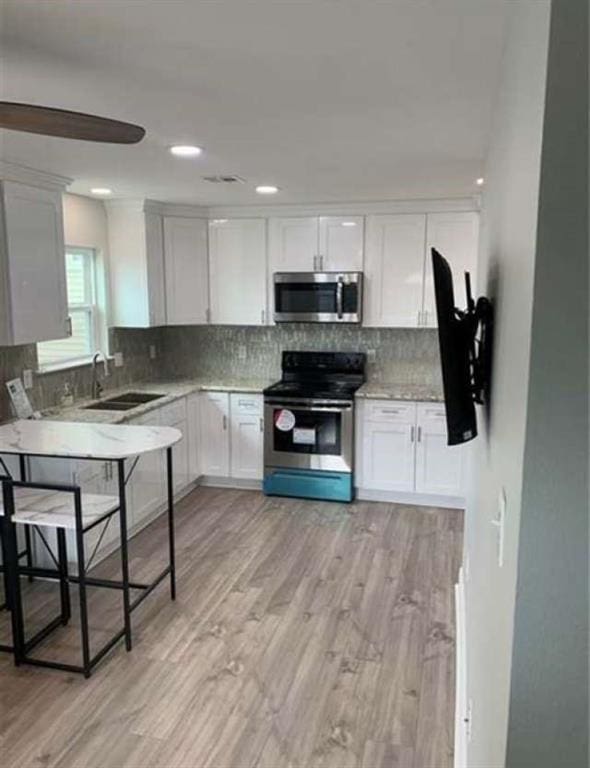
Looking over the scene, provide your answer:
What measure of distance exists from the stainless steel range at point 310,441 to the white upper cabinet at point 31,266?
6.16ft

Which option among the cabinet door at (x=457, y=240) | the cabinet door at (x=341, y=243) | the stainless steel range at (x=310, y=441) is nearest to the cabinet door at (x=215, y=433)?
the stainless steel range at (x=310, y=441)

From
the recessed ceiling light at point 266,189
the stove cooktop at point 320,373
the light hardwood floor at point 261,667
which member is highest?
the recessed ceiling light at point 266,189

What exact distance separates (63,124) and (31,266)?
83.7 inches

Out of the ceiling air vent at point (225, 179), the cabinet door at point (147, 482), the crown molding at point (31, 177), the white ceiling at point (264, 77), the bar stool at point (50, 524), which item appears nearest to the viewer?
the white ceiling at point (264, 77)

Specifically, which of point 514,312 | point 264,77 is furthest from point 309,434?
point 514,312

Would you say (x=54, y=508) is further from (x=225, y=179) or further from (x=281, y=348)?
(x=281, y=348)

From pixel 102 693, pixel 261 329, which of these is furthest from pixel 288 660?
pixel 261 329

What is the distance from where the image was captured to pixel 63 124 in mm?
1607

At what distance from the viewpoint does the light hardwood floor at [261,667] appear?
2.35 metres

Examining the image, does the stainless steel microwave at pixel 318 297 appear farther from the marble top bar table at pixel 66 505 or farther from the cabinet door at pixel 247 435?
the marble top bar table at pixel 66 505

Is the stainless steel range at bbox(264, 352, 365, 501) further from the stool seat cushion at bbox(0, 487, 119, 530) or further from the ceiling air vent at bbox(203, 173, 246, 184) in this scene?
→ the stool seat cushion at bbox(0, 487, 119, 530)

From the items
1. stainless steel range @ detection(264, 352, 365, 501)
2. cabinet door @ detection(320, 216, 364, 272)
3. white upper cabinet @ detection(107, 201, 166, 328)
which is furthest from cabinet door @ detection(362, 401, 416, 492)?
white upper cabinet @ detection(107, 201, 166, 328)

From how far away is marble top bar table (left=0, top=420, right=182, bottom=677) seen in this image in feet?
9.01

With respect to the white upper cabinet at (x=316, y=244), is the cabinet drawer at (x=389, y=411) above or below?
below
